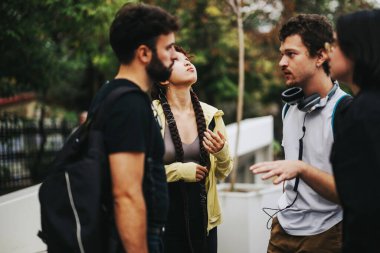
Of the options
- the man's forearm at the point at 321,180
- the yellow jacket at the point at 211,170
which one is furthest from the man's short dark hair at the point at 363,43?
the yellow jacket at the point at 211,170

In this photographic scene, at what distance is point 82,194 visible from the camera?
2.21 meters

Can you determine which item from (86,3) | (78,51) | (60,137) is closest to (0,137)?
(78,51)

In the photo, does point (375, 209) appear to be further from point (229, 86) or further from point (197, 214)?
point (229, 86)

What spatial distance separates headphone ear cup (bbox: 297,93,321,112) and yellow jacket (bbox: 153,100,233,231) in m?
0.76

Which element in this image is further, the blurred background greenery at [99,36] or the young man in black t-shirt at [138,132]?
the blurred background greenery at [99,36]

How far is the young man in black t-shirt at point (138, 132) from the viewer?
2.22m

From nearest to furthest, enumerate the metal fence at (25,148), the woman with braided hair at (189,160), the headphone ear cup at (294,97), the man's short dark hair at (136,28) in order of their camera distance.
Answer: the man's short dark hair at (136,28), the headphone ear cup at (294,97), the woman with braided hair at (189,160), the metal fence at (25,148)

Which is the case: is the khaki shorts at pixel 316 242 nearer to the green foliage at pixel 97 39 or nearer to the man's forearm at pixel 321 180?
the man's forearm at pixel 321 180

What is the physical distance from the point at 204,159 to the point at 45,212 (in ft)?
5.32

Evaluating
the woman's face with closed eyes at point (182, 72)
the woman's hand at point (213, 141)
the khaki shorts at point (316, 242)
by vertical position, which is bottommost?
the khaki shorts at point (316, 242)

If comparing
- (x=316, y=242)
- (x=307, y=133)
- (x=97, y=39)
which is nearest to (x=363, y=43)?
(x=307, y=133)

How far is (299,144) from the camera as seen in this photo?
10.0ft

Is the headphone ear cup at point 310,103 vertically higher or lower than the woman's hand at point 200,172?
higher

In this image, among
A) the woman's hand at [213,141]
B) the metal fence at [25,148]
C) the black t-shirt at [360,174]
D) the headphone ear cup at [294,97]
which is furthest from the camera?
the metal fence at [25,148]
